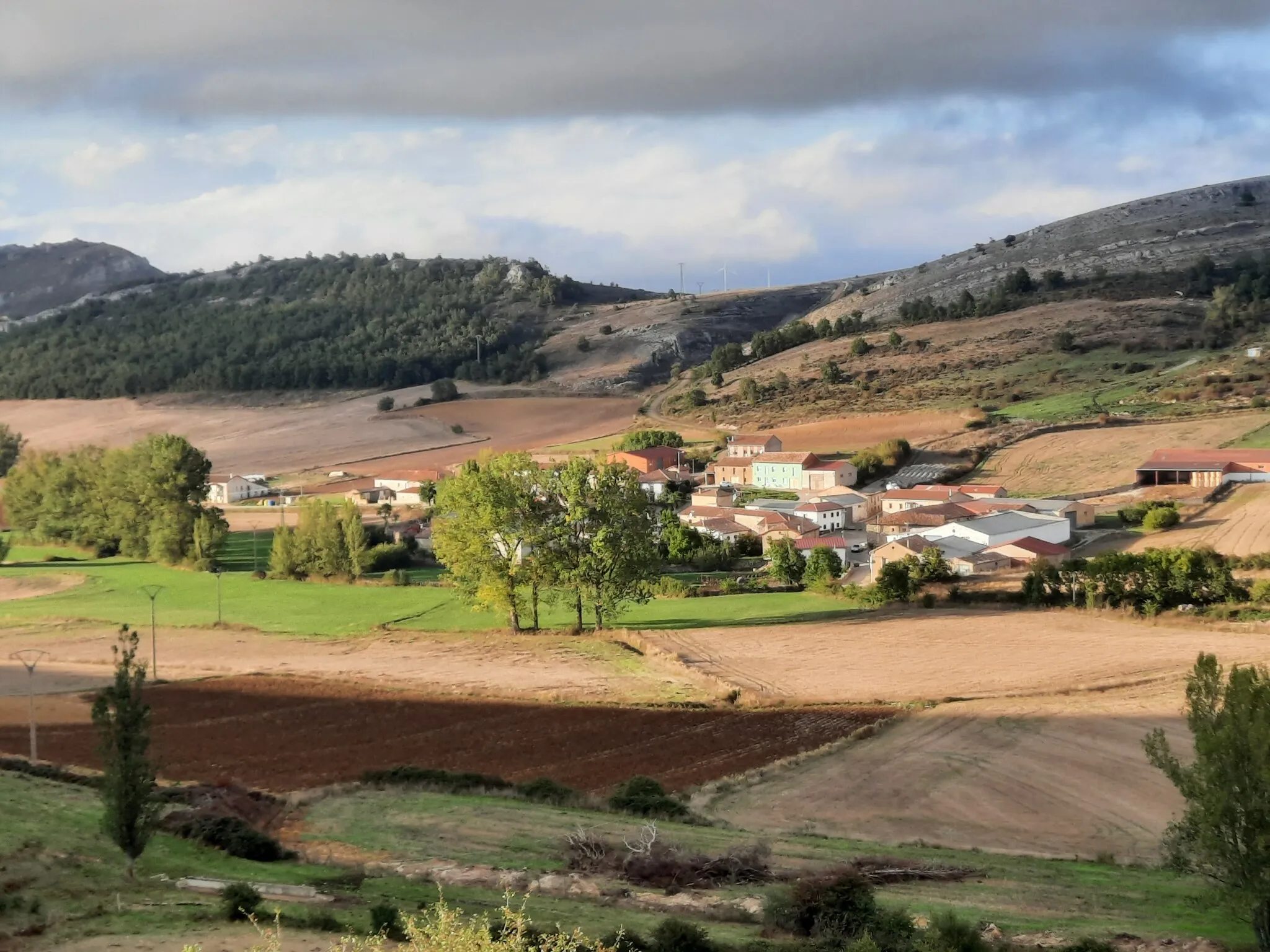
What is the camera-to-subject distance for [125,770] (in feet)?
66.0

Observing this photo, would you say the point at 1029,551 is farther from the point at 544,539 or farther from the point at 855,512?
the point at 544,539

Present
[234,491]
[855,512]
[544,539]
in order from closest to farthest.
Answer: [544,539] < [855,512] < [234,491]

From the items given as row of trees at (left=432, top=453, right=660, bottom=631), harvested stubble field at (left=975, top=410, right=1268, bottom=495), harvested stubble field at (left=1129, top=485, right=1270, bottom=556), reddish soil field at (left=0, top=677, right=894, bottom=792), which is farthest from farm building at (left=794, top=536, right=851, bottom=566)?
reddish soil field at (left=0, top=677, right=894, bottom=792)

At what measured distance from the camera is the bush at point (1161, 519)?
67.9 m

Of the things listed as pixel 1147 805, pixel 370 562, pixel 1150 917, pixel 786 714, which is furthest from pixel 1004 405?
pixel 1150 917

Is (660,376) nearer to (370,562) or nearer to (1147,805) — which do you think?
(370,562)

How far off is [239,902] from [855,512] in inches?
2578

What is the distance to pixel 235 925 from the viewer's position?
17.5 meters

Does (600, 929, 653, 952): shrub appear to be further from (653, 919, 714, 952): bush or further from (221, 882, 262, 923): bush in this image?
(221, 882, 262, 923): bush

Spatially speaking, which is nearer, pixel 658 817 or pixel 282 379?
pixel 658 817

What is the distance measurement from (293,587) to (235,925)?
48488mm

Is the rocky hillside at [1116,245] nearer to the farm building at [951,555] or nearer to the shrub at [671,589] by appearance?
the farm building at [951,555]

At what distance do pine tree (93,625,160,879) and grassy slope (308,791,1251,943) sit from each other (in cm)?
478

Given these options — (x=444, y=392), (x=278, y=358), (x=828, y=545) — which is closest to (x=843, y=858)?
(x=828, y=545)
